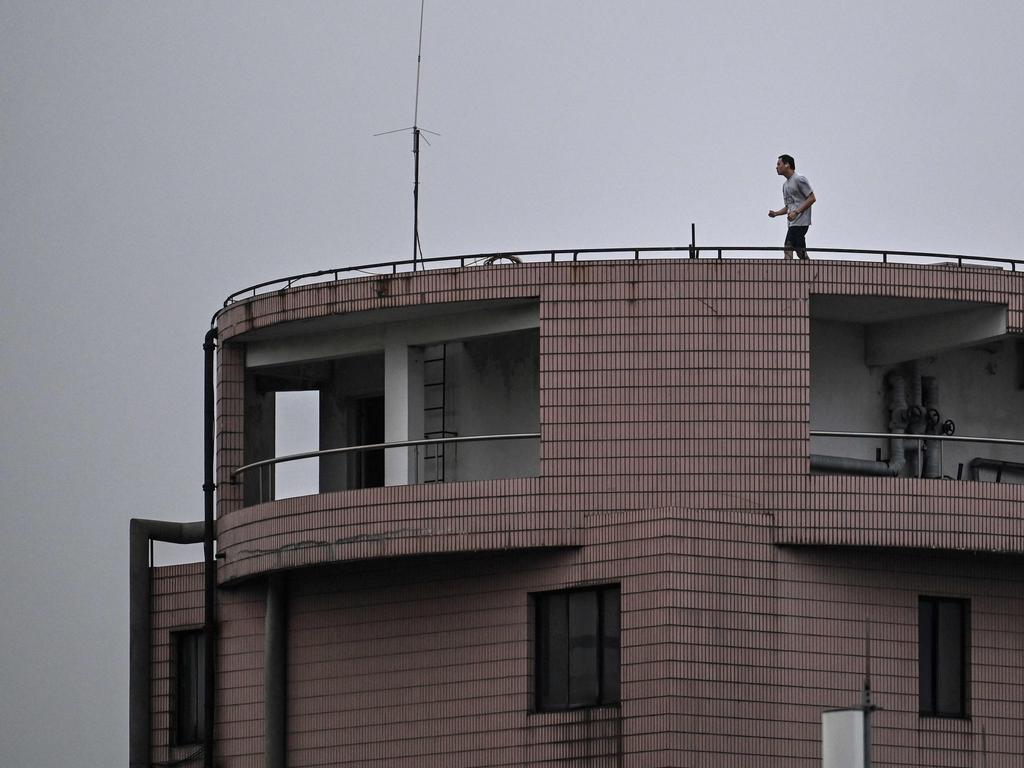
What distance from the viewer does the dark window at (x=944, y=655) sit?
141 feet

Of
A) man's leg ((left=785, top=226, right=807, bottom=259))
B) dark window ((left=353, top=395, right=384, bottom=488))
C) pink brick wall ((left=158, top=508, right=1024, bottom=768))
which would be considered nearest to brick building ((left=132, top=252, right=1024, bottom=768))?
pink brick wall ((left=158, top=508, right=1024, bottom=768))

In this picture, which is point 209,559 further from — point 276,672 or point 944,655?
point 944,655

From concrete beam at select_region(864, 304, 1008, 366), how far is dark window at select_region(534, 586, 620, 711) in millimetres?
6937

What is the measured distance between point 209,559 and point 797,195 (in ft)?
39.6

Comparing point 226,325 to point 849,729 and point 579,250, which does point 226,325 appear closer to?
point 579,250

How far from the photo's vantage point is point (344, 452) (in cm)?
4809

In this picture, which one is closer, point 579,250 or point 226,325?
point 579,250

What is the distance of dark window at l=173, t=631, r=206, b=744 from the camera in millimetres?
48656

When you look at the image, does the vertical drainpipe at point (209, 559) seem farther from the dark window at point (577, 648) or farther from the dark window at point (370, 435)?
the dark window at point (577, 648)

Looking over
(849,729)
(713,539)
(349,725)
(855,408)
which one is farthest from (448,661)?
(849,729)

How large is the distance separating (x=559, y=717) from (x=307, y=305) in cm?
863

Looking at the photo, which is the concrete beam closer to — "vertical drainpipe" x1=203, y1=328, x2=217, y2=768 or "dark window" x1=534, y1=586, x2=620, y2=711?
"dark window" x1=534, y1=586, x2=620, y2=711

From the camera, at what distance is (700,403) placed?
43.2 metres

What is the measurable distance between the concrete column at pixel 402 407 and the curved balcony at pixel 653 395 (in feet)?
0.13
